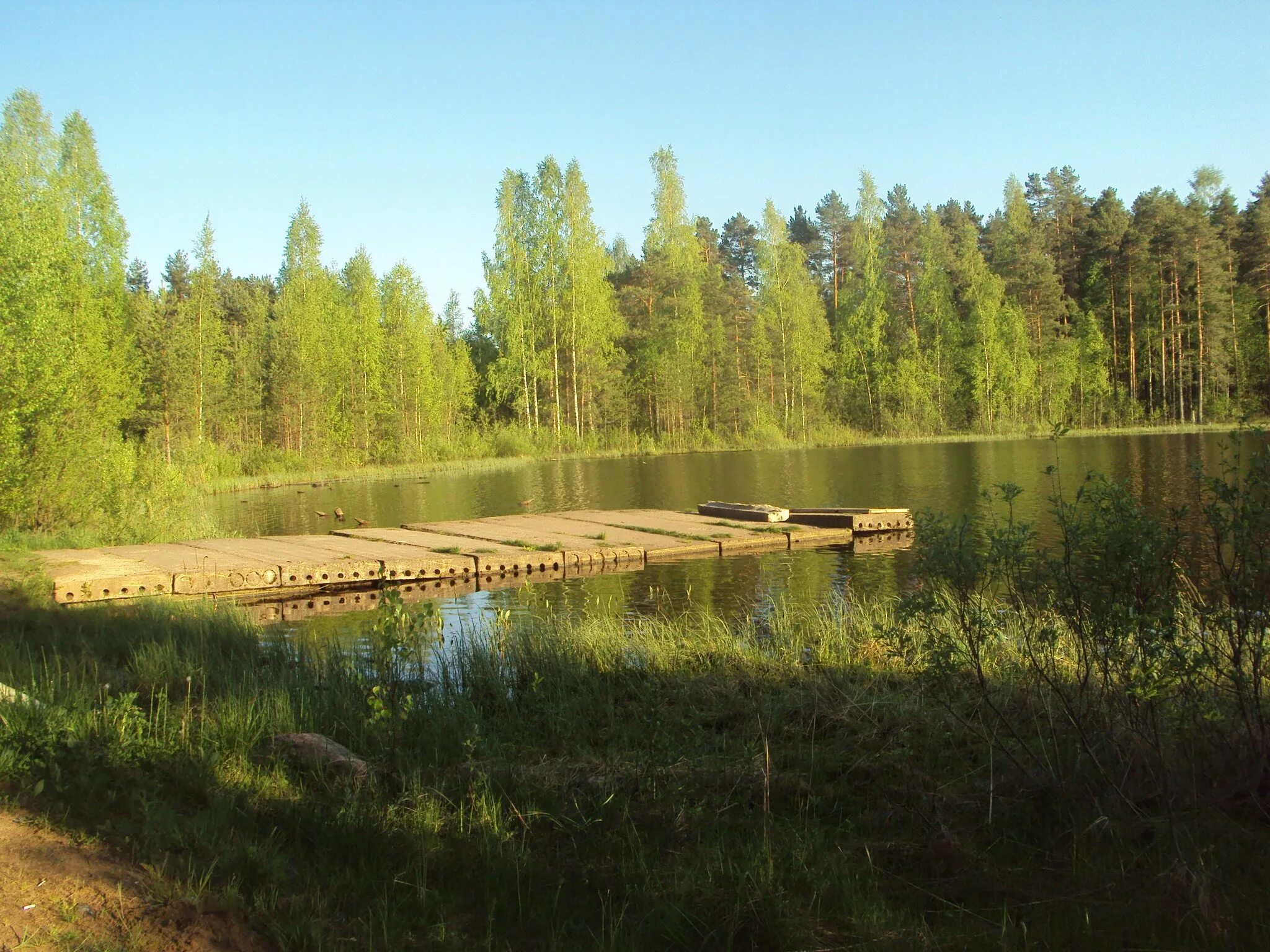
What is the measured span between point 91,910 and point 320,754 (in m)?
1.78

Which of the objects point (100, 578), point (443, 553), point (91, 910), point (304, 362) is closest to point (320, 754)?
point (91, 910)

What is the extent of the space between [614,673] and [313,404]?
3727 centimetres

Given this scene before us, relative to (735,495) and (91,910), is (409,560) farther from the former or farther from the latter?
(735,495)

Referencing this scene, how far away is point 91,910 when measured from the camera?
3355 millimetres

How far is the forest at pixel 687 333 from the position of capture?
40.5 meters

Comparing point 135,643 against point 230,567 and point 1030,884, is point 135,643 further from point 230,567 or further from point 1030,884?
point 1030,884

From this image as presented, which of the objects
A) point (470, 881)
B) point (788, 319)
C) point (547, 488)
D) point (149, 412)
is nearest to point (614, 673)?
point (470, 881)

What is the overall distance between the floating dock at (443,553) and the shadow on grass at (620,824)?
6108 mm

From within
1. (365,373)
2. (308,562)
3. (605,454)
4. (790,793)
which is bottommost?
(790,793)

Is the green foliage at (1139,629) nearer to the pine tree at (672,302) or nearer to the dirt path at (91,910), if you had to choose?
the dirt path at (91,910)

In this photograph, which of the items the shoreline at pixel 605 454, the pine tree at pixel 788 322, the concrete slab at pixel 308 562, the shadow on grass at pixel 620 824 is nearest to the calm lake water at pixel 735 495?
the shoreline at pixel 605 454

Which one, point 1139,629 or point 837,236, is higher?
point 837,236

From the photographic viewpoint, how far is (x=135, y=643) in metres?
8.62

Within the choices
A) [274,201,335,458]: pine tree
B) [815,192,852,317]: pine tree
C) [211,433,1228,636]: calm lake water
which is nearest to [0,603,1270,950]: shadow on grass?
[211,433,1228,636]: calm lake water
